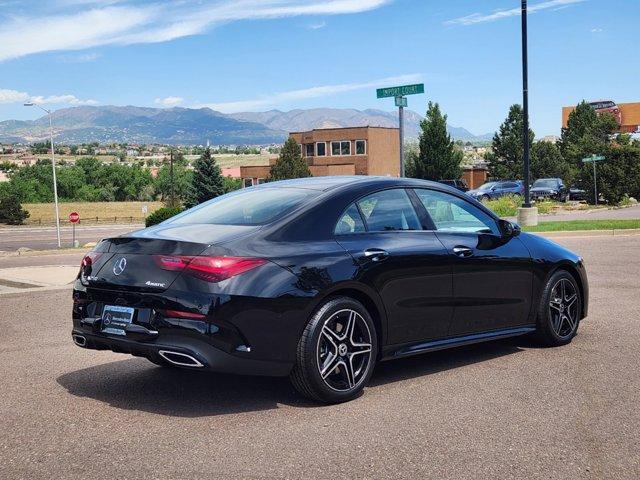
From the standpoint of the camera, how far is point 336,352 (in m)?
5.46

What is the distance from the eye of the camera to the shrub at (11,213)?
8644cm

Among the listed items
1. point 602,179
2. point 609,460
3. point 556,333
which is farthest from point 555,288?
point 602,179

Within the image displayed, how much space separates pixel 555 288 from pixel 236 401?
130 inches

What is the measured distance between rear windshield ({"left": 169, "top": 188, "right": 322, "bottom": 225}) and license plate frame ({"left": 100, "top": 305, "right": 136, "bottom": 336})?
935mm

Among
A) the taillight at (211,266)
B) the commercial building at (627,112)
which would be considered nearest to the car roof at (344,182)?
the taillight at (211,266)

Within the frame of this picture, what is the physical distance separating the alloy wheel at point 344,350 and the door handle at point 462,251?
1177mm

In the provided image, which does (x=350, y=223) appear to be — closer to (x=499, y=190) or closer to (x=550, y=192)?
(x=499, y=190)

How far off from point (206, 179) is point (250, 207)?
72.3 metres

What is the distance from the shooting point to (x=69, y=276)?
48.6ft

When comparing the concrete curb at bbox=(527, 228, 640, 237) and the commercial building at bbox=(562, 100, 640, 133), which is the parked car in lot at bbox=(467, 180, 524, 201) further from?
the commercial building at bbox=(562, 100, 640, 133)

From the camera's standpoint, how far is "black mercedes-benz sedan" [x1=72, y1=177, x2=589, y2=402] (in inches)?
201

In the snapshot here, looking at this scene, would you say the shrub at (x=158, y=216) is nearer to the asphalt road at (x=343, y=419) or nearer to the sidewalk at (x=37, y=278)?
the sidewalk at (x=37, y=278)

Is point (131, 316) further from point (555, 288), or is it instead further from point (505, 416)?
point (555, 288)

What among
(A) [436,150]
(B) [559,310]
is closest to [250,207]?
(B) [559,310]
